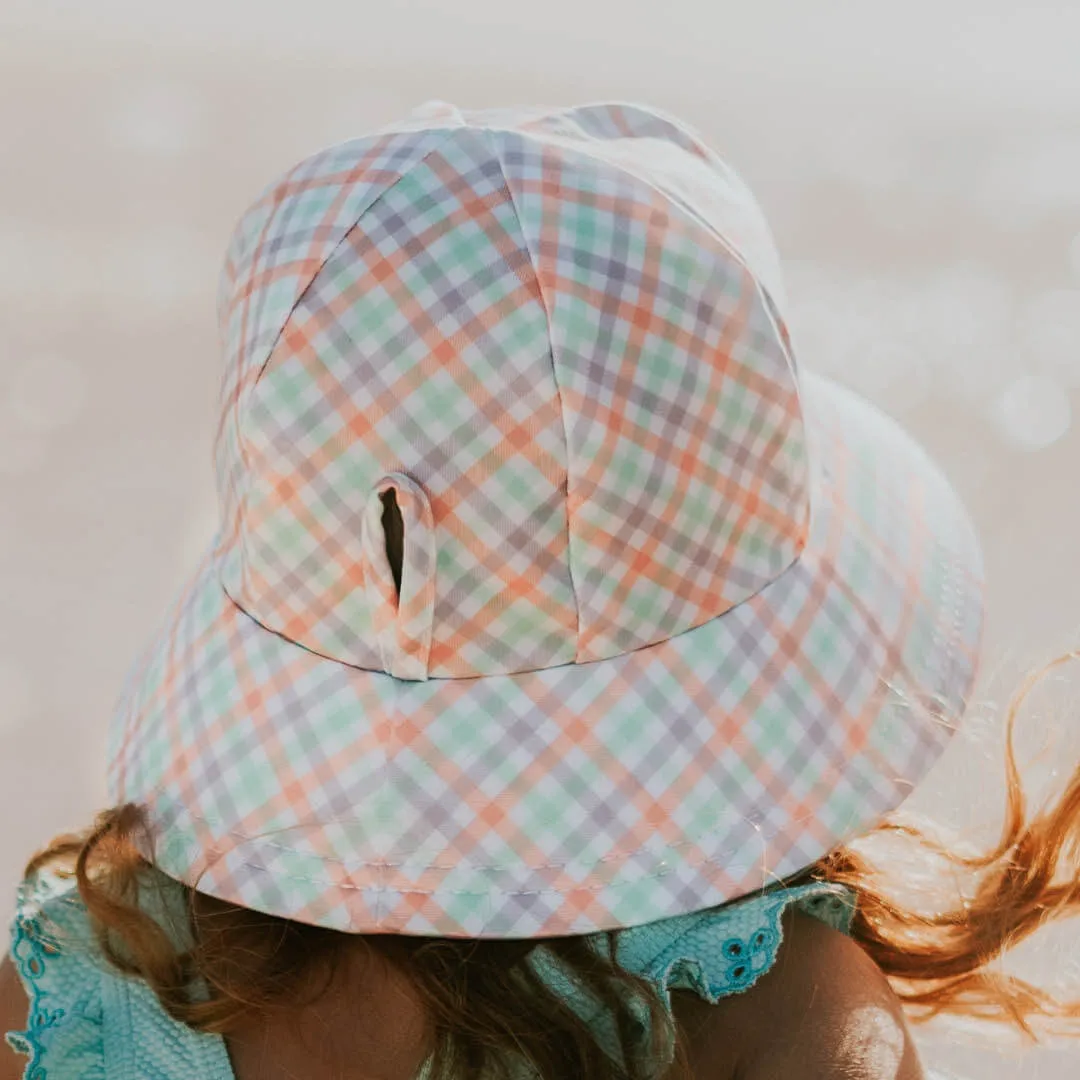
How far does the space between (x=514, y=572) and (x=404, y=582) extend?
0.21 ft

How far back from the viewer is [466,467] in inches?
32.8

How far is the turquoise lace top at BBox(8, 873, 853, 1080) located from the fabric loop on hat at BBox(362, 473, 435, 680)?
240 mm

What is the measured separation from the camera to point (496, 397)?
83cm

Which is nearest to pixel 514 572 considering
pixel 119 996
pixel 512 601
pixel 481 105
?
pixel 512 601

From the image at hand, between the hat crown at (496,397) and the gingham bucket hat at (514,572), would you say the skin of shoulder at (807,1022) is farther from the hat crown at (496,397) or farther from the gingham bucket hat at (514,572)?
the hat crown at (496,397)

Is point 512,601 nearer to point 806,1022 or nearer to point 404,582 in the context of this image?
point 404,582

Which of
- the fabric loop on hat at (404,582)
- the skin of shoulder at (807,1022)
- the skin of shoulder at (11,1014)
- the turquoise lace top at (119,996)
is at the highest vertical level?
the fabric loop on hat at (404,582)

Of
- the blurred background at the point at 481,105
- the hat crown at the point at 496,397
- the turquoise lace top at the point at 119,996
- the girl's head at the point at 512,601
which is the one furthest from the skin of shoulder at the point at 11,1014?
the blurred background at the point at 481,105

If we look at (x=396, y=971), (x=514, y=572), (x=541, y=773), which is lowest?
(x=396, y=971)

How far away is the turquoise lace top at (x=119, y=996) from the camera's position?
0.98 meters

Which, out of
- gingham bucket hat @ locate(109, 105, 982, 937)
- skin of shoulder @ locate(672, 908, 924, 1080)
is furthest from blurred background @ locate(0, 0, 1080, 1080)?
gingham bucket hat @ locate(109, 105, 982, 937)

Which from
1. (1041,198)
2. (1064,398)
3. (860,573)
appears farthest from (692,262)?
(1041,198)

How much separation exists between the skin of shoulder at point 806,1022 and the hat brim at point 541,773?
121 millimetres

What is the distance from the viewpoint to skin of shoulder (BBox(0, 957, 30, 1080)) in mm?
1060
